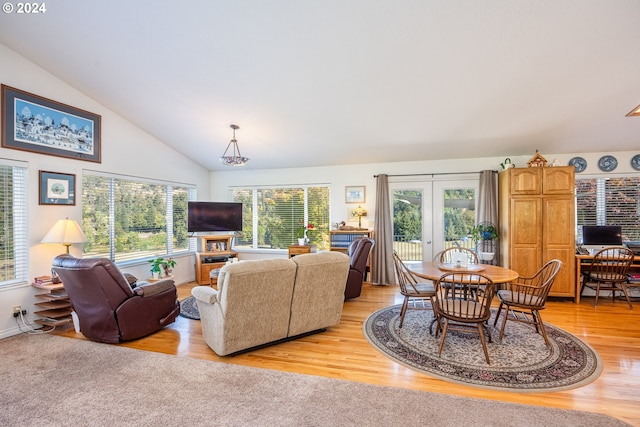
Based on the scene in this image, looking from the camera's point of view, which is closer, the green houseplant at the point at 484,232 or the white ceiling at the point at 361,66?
the white ceiling at the point at 361,66

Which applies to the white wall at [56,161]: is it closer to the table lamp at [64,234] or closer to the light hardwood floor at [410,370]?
the table lamp at [64,234]

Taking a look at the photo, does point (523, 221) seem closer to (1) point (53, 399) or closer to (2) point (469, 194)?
(2) point (469, 194)

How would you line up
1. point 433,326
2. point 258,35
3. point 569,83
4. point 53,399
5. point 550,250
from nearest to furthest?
point 53,399 → point 258,35 → point 569,83 → point 433,326 → point 550,250

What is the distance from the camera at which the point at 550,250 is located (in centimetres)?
479

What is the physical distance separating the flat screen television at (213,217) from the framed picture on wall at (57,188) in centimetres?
188

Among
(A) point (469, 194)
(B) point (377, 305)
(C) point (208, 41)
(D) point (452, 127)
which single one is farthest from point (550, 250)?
(C) point (208, 41)

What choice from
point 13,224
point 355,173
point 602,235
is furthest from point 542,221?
point 13,224

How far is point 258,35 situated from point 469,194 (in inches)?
182

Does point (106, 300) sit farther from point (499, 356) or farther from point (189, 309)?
point (499, 356)

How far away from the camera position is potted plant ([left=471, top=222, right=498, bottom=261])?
5.15 metres

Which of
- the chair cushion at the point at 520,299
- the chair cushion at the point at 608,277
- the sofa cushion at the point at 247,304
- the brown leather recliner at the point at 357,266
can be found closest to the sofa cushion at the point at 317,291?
the sofa cushion at the point at 247,304

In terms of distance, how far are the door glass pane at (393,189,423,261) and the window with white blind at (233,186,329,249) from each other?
1.48 metres

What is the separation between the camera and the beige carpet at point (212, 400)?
6.70 ft

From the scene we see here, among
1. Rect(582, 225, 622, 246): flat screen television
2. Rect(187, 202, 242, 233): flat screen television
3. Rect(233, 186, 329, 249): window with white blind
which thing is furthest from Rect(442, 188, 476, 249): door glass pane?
Rect(187, 202, 242, 233): flat screen television
